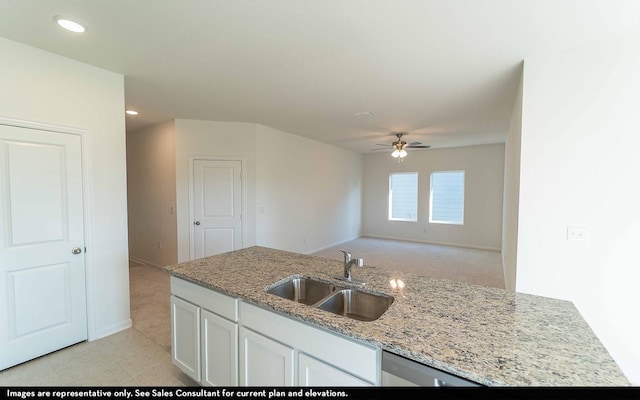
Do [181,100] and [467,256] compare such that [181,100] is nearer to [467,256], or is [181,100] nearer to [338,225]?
[338,225]

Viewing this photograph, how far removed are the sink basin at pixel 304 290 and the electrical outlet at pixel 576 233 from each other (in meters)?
1.97

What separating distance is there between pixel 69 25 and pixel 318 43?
174 centimetres

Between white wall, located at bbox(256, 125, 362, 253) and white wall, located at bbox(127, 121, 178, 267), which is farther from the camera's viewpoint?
white wall, located at bbox(256, 125, 362, 253)

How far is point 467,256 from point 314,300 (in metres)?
5.34

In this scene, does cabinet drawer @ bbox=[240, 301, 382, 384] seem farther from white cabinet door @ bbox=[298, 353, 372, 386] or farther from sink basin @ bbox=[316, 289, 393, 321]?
sink basin @ bbox=[316, 289, 393, 321]

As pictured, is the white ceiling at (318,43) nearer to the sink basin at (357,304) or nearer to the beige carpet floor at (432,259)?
the sink basin at (357,304)

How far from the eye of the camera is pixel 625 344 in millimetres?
2033

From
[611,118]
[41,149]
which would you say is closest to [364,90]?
[611,118]

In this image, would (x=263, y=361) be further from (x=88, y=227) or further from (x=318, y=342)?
(x=88, y=227)

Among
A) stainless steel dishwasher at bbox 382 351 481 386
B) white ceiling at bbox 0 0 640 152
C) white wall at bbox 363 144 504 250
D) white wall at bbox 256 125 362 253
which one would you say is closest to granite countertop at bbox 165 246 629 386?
stainless steel dishwasher at bbox 382 351 481 386

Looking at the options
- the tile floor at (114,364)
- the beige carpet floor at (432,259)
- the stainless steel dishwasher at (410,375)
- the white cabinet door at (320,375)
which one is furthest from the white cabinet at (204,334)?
the beige carpet floor at (432,259)

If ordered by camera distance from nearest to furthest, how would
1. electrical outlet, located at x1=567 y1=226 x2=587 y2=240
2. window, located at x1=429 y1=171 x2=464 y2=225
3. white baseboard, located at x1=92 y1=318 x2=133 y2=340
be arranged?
electrical outlet, located at x1=567 y1=226 x2=587 y2=240
white baseboard, located at x1=92 y1=318 x2=133 y2=340
window, located at x1=429 y1=171 x2=464 y2=225

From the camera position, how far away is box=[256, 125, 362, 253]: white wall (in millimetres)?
5020

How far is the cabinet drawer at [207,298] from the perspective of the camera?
1674 millimetres
